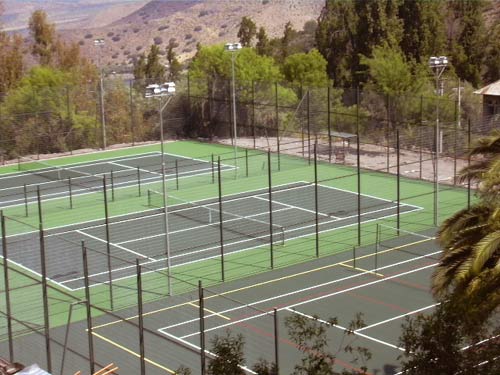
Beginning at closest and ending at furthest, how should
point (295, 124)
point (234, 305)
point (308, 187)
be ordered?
point (234, 305), point (308, 187), point (295, 124)

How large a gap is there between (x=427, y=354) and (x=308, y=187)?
79.0 feet

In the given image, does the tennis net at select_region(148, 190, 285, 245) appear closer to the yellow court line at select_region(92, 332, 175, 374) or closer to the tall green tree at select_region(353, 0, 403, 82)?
the yellow court line at select_region(92, 332, 175, 374)

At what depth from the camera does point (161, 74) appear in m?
64.8

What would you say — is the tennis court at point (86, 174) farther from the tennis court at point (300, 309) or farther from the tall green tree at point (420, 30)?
the tall green tree at point (420, 30)

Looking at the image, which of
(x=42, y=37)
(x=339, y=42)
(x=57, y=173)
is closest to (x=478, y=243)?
(x=57, y=173)

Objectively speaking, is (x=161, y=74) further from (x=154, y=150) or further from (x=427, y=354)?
(x=427, y=354)

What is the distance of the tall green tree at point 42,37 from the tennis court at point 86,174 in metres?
21.2

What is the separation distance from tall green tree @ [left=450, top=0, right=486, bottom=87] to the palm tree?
131ft

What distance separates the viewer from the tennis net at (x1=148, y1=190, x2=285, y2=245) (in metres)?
29.1

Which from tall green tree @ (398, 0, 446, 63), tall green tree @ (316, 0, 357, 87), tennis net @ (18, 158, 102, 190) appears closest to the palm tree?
tennis net @ (18, 158, 102, 190)

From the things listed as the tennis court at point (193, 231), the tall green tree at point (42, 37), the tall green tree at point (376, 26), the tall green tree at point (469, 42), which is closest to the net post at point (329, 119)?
the tennis court at point (193, 231)

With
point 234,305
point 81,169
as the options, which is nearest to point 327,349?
point 234,305

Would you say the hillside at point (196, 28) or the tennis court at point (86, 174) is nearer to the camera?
the tennis court at point (86, 174)

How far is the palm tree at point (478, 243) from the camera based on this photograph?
14.5 m
